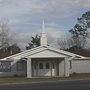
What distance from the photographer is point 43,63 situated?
5216 centimetres

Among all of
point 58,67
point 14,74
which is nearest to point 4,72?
point 14,74

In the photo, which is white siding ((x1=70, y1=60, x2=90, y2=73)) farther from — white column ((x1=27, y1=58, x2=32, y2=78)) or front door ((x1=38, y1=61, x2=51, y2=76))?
white column ((x1=27, y1=58, x2=32, y2=78))

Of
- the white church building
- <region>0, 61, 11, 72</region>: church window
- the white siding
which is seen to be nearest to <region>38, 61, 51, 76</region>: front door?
the white church building

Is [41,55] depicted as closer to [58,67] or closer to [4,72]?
[58,67]

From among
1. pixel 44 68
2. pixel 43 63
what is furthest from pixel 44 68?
pixel 43 63

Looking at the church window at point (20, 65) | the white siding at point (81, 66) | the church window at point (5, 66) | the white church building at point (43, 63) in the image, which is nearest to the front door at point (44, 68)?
the white church building at point (43, 63)

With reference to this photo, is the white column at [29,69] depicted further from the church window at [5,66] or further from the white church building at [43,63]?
the church window at [5,66]

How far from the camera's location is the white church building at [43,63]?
Result: 158 feet

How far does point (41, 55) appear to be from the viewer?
158ft

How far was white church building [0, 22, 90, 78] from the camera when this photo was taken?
48062 mm

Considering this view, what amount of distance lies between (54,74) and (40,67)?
2411 mm

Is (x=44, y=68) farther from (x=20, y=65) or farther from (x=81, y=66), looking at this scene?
(x=81, y=66)

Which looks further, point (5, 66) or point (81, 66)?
point (81, 66)

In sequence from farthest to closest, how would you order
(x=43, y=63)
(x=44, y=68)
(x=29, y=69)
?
(x=43, y=63)
(x=44, y=68)
(x=29, y=69)
